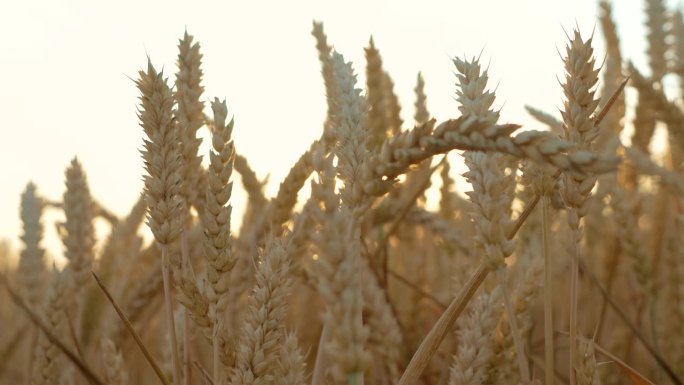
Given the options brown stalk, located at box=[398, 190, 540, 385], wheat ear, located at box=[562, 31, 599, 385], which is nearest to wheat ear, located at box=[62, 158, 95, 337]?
brown stalk, located at box=[398, 190, 540, 385]

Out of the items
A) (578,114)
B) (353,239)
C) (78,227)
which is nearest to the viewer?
(353,239)

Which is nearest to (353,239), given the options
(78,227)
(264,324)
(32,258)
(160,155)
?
(264,324)

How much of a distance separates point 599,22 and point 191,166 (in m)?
1.91

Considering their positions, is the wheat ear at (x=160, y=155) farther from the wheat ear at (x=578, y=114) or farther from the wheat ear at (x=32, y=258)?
the wheat ear at (x=32, y=258)

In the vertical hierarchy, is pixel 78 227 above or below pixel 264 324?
above

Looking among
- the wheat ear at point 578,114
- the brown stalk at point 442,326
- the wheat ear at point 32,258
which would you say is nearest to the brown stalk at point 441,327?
the brown stalk at point 442,326

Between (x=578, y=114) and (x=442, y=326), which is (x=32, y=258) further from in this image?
(x=578, y=114)

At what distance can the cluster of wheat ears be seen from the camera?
2.35 ft

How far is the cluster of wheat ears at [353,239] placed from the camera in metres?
0.71

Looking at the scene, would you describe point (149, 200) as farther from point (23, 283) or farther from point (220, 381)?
point (23, 283)

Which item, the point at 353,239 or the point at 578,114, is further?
the point at 578,114

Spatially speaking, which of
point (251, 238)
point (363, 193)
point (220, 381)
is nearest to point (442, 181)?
point (251, 238)

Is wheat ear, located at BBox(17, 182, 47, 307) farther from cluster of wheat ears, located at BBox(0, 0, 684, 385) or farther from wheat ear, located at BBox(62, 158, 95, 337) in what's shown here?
wheat ear, located at BBox(62, 158, 95, 337)

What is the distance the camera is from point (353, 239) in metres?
0.77
